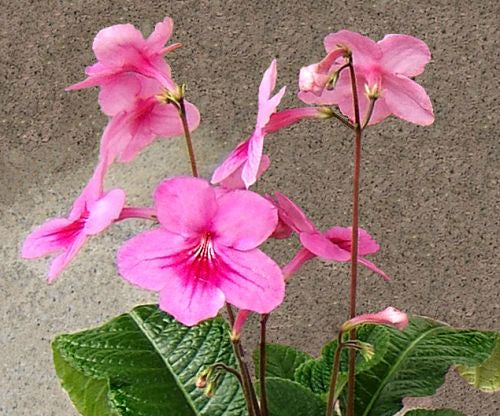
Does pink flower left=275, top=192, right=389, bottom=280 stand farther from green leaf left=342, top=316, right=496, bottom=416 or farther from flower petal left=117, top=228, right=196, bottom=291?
green leaf left=342, top=316, right=496, bottom=416

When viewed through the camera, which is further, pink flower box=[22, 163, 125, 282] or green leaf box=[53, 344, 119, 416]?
green leaf box=[53, 344, 119, 416]

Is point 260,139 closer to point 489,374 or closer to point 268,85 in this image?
point 268,85

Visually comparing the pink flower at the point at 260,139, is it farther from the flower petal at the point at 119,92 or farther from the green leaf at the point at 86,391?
the green leaf at the point at 86,391

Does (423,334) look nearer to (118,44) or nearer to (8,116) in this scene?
(118,44)

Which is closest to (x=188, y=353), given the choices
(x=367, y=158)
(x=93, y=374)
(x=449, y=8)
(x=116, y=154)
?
(x=93, y=374)

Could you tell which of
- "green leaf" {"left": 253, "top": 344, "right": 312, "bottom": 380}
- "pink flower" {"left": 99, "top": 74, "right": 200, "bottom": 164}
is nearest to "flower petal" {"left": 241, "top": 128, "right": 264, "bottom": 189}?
"pink flower" {"left": 99, "top": 74, "right": 200, "bottom": 164}

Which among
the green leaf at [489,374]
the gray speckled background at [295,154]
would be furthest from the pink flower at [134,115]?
the gray speckled background at [295,154]

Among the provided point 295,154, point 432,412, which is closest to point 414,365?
point 432,412
